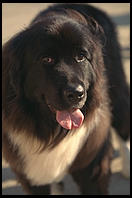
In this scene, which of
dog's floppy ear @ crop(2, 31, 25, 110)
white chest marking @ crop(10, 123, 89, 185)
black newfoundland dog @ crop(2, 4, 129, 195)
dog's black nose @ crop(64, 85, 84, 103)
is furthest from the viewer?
white chest marking @ crop(10, 123, 89, 185)

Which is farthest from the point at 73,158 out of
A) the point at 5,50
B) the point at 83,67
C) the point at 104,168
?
the point at 5,50

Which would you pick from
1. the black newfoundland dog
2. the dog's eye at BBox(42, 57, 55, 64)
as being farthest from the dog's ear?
the dog's eye at BBox(42, 57, 55, 64)

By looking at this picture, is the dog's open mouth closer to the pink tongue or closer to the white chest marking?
the pink tongue

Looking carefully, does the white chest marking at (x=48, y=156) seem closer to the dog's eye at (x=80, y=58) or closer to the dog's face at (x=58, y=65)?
the dog's face at (x=58, y=65)

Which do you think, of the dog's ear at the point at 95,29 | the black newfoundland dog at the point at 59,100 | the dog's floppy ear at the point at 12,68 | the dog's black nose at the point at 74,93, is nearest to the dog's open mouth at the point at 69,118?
the black newfoundland dog at the point at 59,100

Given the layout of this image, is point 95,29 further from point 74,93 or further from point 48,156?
point 48,156

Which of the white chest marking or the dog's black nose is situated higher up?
the dog's black nose

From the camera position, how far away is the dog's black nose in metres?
2.21

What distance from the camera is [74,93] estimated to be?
7.27 ft

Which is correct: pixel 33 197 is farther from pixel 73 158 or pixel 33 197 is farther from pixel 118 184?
pixel 118 184

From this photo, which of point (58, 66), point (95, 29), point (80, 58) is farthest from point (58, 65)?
point (95, 29)

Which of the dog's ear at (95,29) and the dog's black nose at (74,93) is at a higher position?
the dog's ear at (95,29)

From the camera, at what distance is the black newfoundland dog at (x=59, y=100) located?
7.80 ft

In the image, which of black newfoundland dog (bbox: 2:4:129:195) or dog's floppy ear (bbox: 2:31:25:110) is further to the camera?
dog's floppy ear (bbox: 2:31:25:110)
